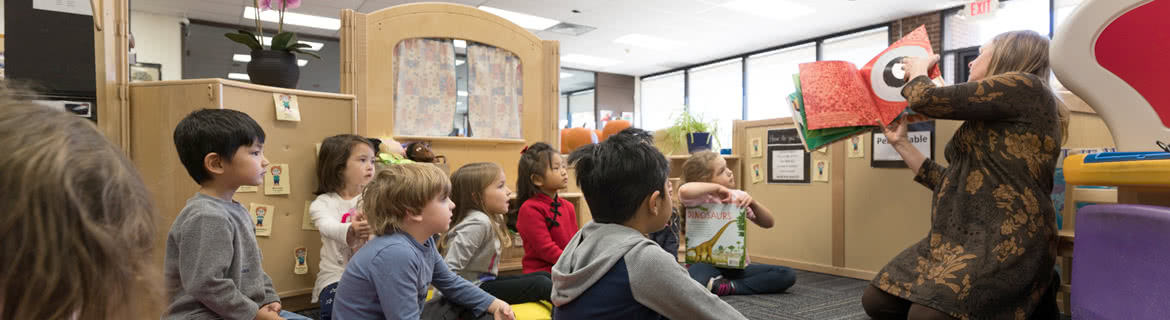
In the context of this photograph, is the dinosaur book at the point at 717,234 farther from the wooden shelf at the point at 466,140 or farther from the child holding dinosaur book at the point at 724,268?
the wooden shelf at the point at 466,140

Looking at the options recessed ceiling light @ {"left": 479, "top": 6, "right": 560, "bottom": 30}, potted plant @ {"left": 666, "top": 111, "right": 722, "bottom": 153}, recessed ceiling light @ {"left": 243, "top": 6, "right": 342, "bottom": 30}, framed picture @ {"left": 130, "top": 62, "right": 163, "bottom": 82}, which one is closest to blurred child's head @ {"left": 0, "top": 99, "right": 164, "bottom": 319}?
potted plant @ {"left": 666, "top": 111, "right": 722, "bottom": 153}

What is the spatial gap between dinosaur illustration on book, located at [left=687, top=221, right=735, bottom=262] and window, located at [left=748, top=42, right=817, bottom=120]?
22.8 ft

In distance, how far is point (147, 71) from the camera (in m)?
7.63

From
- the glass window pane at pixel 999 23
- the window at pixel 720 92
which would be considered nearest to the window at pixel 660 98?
the window at pixel 720 92

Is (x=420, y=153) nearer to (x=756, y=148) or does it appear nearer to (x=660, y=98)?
(x=756, y=148)

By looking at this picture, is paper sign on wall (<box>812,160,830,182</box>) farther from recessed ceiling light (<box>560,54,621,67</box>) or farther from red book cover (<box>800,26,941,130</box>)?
recessed ceiling light (<box>560,54,621,67</box>)

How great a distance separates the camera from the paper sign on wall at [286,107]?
2807 millimetres

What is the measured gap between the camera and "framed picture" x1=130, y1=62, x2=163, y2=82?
293 inches

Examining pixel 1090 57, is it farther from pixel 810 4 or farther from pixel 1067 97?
pixel 810 4

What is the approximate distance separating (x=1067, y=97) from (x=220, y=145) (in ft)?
10.6

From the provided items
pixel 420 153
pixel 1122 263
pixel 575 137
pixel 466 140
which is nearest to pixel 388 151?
pixel 420 153

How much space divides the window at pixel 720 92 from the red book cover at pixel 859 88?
789 cm

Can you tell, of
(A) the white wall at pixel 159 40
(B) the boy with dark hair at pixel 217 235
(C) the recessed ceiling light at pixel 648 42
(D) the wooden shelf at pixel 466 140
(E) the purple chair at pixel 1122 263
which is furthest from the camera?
(C) the recessed ceiling light at pixel 648 42

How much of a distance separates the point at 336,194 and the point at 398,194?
1226 millimetres
